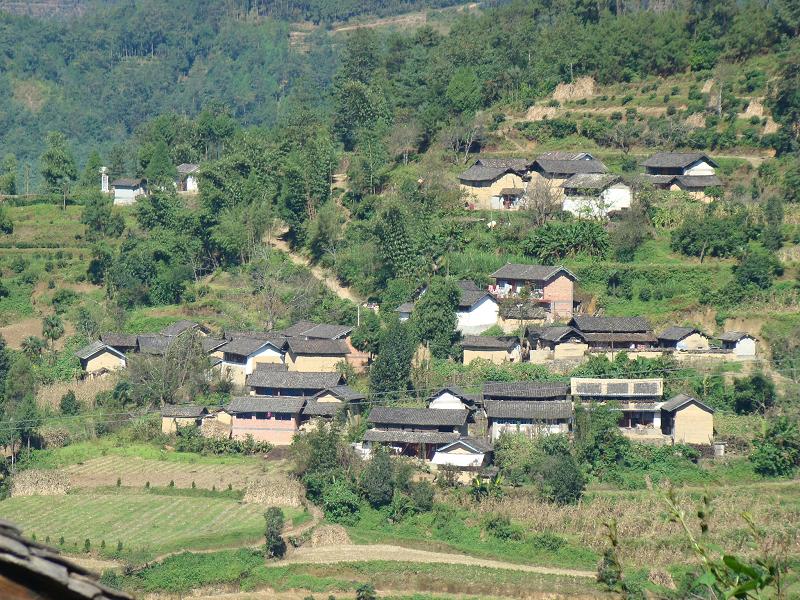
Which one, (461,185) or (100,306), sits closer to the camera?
(100,306)

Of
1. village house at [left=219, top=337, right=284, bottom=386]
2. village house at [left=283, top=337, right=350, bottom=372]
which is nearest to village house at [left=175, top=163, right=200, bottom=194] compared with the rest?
village house at [left=219, top=337, right=284, bottom=386]

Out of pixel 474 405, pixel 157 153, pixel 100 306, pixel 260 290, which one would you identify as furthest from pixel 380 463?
pixel 157 153

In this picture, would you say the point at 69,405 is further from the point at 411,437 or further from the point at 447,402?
the point at 447,402

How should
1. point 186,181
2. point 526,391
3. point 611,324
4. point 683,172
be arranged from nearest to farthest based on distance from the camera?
1. point 526,391
2. point 611,324
3. point 683,172
4. point 186,181

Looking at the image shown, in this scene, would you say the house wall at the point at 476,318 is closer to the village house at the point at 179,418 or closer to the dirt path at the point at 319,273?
the dirt path at the point at 319,273

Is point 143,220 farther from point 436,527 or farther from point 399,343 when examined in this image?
point 436,527

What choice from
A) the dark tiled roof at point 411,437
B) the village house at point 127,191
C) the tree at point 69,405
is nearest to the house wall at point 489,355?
the dark tiled roof at point 411,437

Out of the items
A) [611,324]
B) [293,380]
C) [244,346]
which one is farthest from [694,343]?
[244,346]
